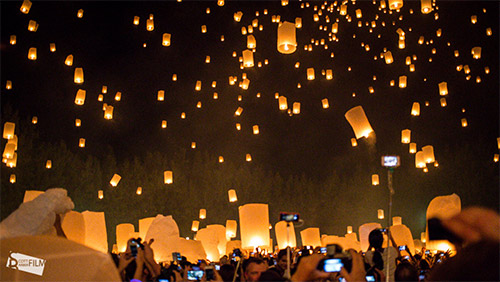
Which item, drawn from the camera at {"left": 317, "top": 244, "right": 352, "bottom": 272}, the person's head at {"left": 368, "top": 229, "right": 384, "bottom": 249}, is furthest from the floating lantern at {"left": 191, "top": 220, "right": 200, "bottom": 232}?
the camera at {"left": 317, "top": 244, "right": 352, "bottom": 272}

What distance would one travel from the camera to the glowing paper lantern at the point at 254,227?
34.8ft

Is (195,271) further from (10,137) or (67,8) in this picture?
(67,8)

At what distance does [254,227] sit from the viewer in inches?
421

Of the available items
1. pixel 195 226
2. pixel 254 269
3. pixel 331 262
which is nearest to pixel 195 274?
pixel 254 269

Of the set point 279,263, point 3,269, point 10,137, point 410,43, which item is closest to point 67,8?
point 10,137

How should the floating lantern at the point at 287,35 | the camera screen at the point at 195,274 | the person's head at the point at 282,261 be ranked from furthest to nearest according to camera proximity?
the floating lantern at the point at 287,35 → the person's head at the point at 282,261 → the camera screen at the point at 195,274

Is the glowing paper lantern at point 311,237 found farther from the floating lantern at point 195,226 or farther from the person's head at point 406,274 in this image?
the person's head at point 406,274

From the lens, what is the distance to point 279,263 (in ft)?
16.0

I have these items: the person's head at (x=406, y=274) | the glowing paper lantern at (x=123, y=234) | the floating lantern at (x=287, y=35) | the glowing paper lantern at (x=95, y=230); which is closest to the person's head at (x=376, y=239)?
the person's head at (x=406, y=274)

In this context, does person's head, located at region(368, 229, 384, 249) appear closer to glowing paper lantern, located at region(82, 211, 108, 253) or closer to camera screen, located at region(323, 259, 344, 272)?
camera screen, located at region(323, 259, 344, 272)

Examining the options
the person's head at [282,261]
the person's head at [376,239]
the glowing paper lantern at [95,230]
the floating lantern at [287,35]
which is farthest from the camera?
the glowing paper lantern at [95,230]

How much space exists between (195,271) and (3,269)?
1383 mm

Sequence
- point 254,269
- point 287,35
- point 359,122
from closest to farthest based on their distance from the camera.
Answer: point 254,269, point 287,35, point 359,122

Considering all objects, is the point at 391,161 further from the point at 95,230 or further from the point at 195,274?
the point at 95,230
